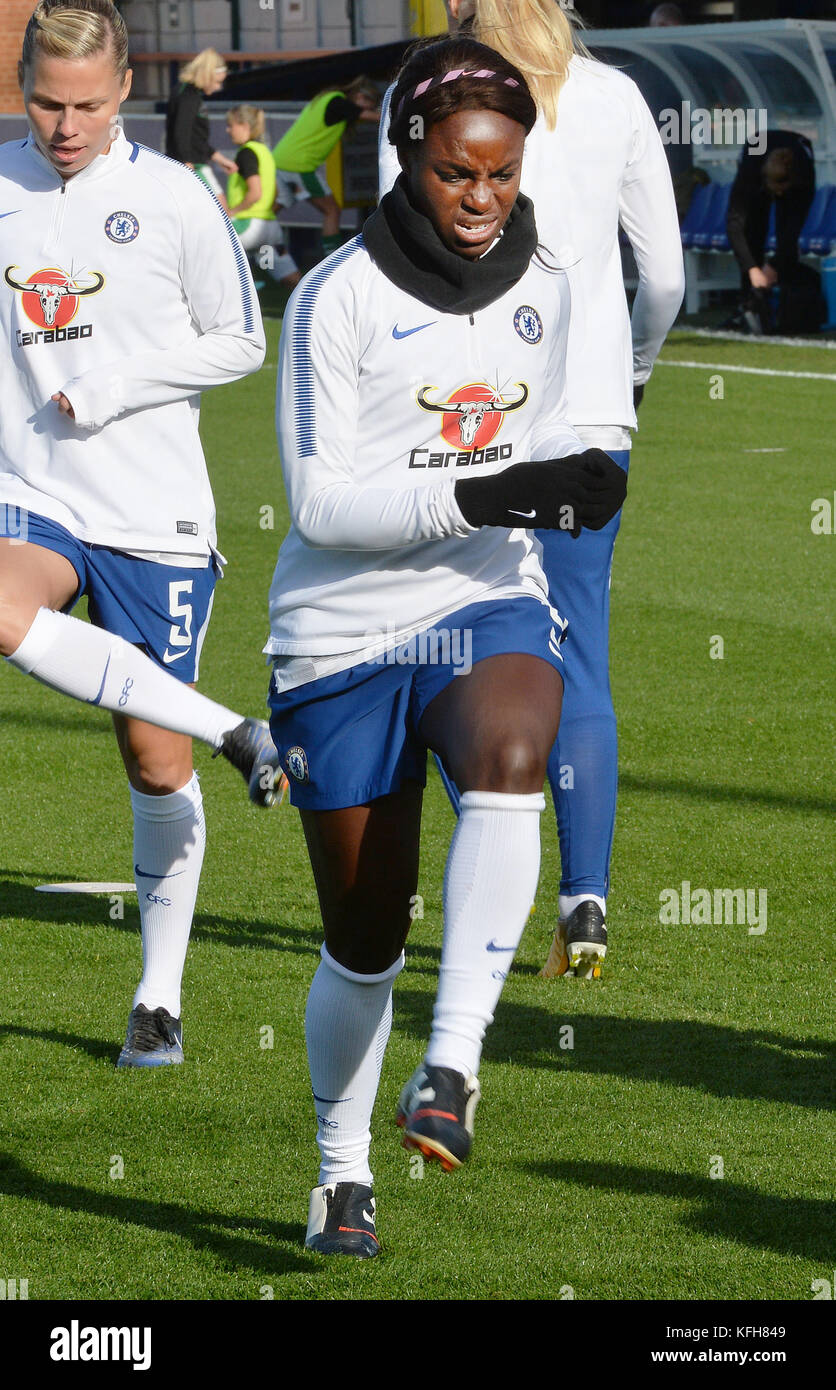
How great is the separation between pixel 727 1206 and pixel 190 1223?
1001mm

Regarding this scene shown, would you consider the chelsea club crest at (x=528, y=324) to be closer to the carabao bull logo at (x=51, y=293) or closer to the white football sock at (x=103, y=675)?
the white football sock at (x=103, y=675)

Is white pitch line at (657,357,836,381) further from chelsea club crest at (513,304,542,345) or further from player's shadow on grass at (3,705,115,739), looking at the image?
chelsea club crest at (513,304,542,345)

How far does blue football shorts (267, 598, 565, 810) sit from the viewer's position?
309 centimetres

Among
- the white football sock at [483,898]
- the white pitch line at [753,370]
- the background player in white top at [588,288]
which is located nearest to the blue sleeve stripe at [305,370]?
the white football sock at [483,898]

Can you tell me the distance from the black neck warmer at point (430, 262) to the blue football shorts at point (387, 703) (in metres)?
0.48

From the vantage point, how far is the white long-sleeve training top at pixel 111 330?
4297 millimetres

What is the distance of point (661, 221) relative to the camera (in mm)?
4891

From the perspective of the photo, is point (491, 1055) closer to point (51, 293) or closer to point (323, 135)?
point (51, 293)

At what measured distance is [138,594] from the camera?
439cm

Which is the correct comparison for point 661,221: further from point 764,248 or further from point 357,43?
point 357,43

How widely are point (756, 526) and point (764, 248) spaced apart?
28.2 ft

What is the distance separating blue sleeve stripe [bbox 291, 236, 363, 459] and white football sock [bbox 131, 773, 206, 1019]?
165 cm

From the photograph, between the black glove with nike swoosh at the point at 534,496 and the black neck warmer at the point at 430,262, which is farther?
the black neck warmer at the point at 430,262

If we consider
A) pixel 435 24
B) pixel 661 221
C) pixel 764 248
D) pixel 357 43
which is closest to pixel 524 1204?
pixel 661 221
